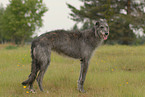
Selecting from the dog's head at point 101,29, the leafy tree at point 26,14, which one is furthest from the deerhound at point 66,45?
the leafy tree at point 26,14

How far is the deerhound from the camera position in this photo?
4.07 metres

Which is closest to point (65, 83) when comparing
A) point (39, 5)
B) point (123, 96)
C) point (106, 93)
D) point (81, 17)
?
point (106, 93)

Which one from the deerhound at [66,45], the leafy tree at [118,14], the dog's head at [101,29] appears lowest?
the deerhound at [66,45]

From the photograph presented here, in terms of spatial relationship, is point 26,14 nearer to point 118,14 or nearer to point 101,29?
point 118,14

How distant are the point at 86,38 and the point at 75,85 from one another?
5.50 ft

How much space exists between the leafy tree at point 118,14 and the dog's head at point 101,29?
19.5m

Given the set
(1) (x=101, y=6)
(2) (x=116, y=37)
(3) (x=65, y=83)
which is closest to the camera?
(3) (x=65, y=83)

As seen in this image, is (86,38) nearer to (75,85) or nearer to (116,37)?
(75,85)

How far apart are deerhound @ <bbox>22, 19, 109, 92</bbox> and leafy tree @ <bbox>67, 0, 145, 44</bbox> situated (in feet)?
63.9

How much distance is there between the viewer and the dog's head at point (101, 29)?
14.2ft

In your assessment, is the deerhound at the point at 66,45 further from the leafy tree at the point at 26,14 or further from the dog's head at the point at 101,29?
the leafy tree at the point at 26,14

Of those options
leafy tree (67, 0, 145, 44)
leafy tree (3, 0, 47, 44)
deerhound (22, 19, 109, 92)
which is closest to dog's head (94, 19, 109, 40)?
deerhound (22, 19, 109, 92)

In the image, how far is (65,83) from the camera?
16.6ft

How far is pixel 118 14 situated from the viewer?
23.1 meters
